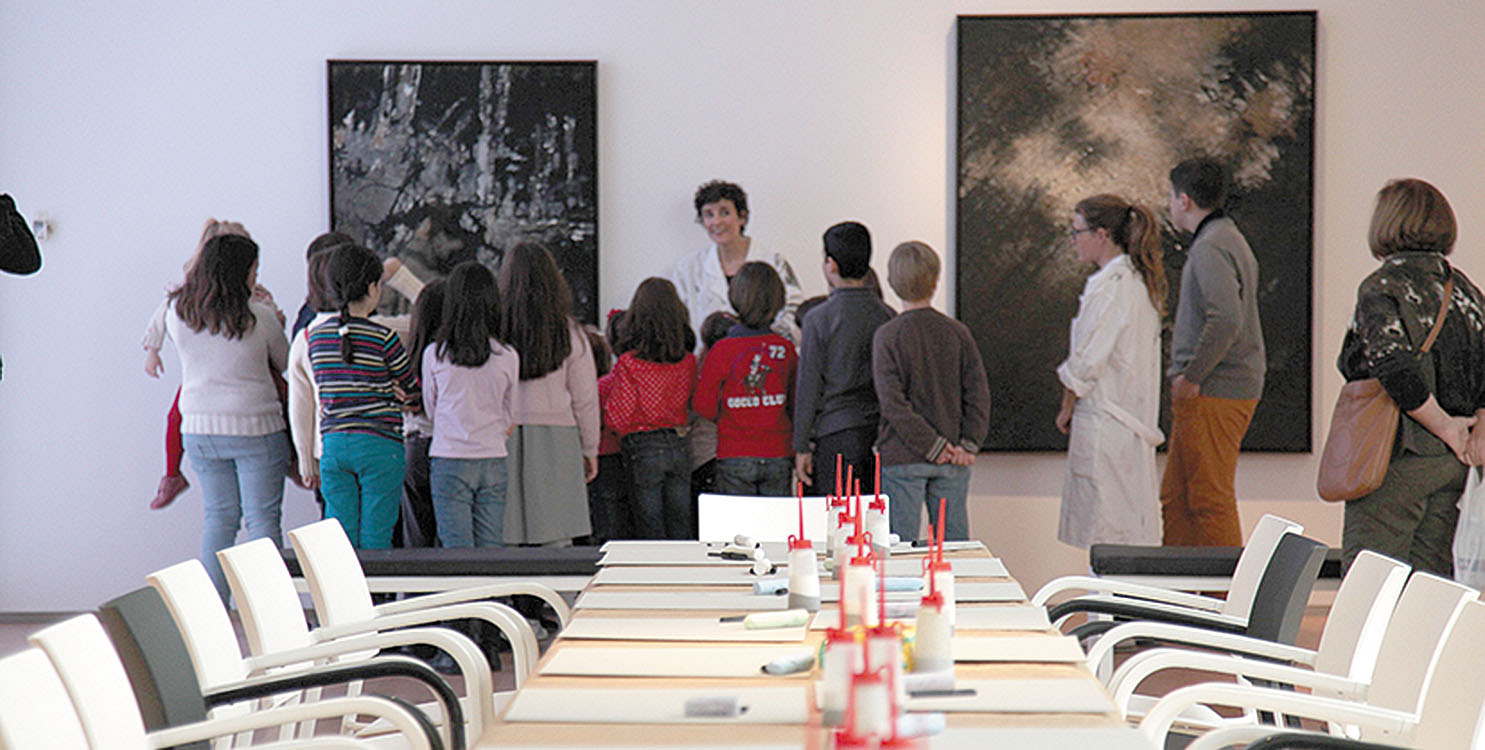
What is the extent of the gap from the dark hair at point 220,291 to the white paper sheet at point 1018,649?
13.5 ft

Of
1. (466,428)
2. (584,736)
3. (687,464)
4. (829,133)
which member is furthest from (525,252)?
(584,736)

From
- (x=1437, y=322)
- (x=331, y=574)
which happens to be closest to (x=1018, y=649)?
(x=331, y=574)

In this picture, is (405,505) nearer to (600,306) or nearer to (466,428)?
(466,428)

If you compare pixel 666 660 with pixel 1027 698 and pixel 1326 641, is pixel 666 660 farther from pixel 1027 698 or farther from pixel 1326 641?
pixel 1326 641

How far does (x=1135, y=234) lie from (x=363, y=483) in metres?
3.24

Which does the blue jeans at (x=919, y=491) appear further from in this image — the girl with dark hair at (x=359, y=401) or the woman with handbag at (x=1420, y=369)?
the girl with dark hair at (x=359, y=401)

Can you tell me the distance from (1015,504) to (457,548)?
3146mm

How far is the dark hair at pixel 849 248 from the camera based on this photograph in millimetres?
5539

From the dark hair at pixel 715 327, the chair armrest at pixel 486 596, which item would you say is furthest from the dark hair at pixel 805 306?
the chair armrest at pixel 486 596

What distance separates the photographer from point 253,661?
9.37 feet

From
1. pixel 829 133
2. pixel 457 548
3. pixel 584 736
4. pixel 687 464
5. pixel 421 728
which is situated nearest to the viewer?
pixel 584 736

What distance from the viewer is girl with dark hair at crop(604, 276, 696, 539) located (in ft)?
19.0

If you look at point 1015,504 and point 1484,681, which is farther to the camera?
point 1015,504

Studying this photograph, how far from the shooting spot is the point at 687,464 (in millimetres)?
5949
